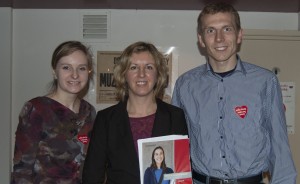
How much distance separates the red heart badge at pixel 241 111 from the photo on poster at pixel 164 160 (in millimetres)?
397

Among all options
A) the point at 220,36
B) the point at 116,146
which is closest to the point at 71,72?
the point at 116,146

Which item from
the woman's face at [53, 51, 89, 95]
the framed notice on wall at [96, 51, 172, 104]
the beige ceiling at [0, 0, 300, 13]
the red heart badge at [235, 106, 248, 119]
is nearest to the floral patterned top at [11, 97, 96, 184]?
the woman's face at [53, 51, 89, 95]

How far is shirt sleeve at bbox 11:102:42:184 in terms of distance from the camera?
7.01 feet

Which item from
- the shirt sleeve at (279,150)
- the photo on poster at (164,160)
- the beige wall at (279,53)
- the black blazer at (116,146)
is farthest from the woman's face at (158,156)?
the beige wall at (279,53)

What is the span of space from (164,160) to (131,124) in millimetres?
326

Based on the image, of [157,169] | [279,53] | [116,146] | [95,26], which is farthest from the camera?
[95,26]

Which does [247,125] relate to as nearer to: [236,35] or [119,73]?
[236,35]

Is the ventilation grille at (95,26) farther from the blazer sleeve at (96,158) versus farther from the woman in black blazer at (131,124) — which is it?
the blazer sleeve at (96,158)

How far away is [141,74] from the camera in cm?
212

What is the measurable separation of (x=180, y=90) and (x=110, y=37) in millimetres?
1728

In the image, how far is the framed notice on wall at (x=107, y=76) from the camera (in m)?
3.86

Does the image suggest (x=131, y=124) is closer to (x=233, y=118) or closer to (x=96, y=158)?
(x=96, y=158)

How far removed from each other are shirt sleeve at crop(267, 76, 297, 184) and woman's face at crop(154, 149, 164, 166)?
2.23 ft

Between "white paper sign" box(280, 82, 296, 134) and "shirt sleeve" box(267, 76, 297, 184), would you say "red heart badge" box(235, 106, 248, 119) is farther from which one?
"white paper sign" box(280, 82, 296, 134)
